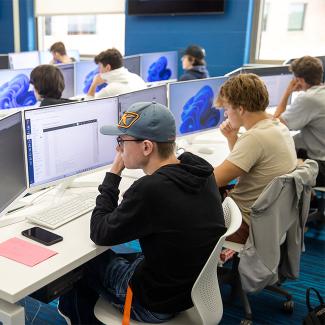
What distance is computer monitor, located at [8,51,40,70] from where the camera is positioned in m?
5.74

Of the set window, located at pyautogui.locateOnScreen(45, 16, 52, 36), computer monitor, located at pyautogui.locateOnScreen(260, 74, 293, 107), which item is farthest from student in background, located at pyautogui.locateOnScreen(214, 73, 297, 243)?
window, located at pyautogui.locateOnScreen(45, 16, 52, 36)

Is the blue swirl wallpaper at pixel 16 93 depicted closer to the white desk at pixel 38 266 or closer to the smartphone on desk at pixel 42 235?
the white desk at pixel 38 266

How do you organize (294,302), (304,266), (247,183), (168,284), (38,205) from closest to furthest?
(168,284) < (38,205) < (247,183) < (294,302) < (304,266)

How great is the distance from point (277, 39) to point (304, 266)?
3484 millimetres

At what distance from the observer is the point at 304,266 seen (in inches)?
112

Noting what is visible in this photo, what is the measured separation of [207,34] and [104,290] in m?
4.70

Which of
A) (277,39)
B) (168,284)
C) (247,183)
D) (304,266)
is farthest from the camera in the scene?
(277,39)

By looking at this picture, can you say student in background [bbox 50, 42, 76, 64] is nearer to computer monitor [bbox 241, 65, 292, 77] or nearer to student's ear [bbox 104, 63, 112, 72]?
student's ear [bbox 104, 63, 112, 72]

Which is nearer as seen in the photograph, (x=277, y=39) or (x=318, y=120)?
(x=318, y=120)

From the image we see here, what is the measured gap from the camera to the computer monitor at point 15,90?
11.5 feet

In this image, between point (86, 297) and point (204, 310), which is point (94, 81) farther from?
point (204, 310)

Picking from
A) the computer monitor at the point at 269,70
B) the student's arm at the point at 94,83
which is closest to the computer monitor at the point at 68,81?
the student's arm at the point at 94,83

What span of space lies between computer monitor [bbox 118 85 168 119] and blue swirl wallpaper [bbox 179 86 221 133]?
9.1 inches

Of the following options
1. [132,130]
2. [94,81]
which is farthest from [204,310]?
[94,81]
